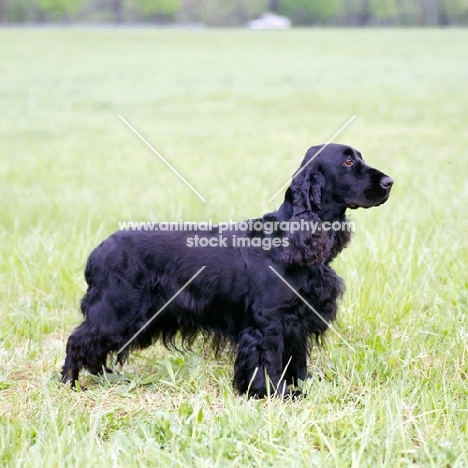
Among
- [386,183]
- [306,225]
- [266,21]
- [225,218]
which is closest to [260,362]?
[306,225]

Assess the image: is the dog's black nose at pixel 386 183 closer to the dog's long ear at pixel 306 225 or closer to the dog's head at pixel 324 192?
the dog's head at pixel 324 192

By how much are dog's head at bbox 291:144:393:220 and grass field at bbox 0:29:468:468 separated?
77cm

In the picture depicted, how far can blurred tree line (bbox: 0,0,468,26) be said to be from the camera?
570 cm

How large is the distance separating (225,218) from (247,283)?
2.24 meters

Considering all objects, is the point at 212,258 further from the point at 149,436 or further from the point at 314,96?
the point at 314,96

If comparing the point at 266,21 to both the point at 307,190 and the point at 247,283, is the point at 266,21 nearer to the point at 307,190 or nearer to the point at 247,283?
the point at 307,190

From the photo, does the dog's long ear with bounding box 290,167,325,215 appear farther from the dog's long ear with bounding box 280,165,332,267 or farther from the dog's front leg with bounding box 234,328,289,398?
the dog's front leg with bounding box 234,328,289,398

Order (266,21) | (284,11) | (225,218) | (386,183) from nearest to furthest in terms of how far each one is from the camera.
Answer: (386,183) < (225,218) < (284,11) < (266,21)

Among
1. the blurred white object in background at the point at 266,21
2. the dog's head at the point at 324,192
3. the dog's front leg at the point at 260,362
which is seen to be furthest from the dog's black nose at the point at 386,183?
the blurred white object in background at the point at 266,21

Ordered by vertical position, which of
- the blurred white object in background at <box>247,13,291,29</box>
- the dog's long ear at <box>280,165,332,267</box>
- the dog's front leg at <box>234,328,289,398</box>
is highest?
the blurred white object in background at <box>247,13,291,29</box>

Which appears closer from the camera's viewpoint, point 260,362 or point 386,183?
point 386,183

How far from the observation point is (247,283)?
121 inches

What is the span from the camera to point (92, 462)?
2.20 m

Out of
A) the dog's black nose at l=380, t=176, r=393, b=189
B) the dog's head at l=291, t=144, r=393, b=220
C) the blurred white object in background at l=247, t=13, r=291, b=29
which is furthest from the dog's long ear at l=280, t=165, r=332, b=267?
the blurred white object in background at l=247, t=13, r=291, b=29
